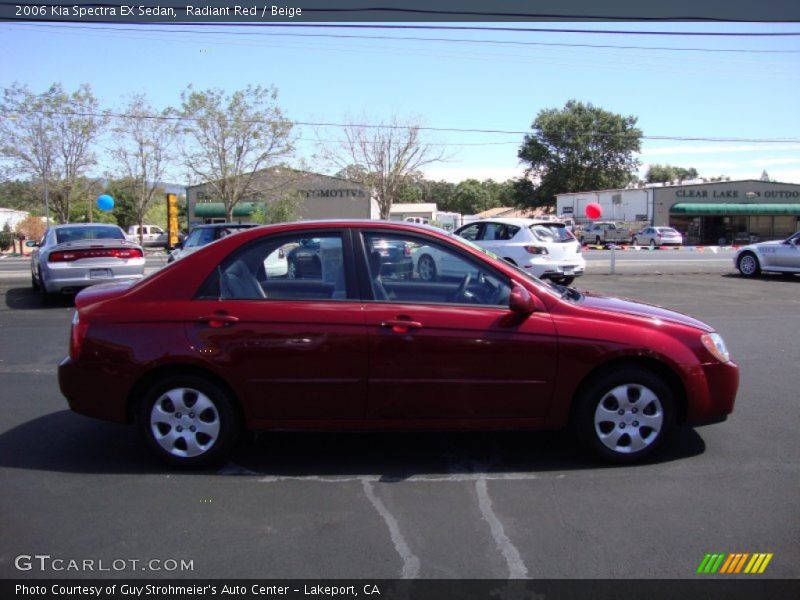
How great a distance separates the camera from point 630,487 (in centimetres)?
404

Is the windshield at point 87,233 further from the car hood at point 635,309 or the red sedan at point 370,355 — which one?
the car hood at point 635,309

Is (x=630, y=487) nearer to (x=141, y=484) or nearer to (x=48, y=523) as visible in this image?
(x=141, y=484)

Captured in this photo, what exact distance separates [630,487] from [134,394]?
126 inches

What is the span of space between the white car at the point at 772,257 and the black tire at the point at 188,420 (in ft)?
53.2

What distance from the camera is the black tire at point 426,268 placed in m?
4.41

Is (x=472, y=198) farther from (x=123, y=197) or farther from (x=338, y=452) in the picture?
(x=338, y=452)

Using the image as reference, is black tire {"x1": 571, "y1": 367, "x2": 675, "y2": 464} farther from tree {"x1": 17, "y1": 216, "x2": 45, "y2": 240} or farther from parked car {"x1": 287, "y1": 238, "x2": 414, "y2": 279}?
tree {"x1": 17, "y1": 216, "x2": 45, "y2": 240}

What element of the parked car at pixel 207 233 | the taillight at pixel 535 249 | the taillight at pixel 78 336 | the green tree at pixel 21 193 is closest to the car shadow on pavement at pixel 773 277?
the taillight at pixel 535 249

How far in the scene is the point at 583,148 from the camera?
233 ft

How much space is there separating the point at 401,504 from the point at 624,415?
1.58 meters

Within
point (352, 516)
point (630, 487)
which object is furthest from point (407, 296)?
point (630, 487)

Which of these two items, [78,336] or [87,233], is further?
[87,233]

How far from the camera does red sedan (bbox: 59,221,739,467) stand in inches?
164

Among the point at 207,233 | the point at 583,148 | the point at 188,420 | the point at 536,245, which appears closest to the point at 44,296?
the point at 207,233
